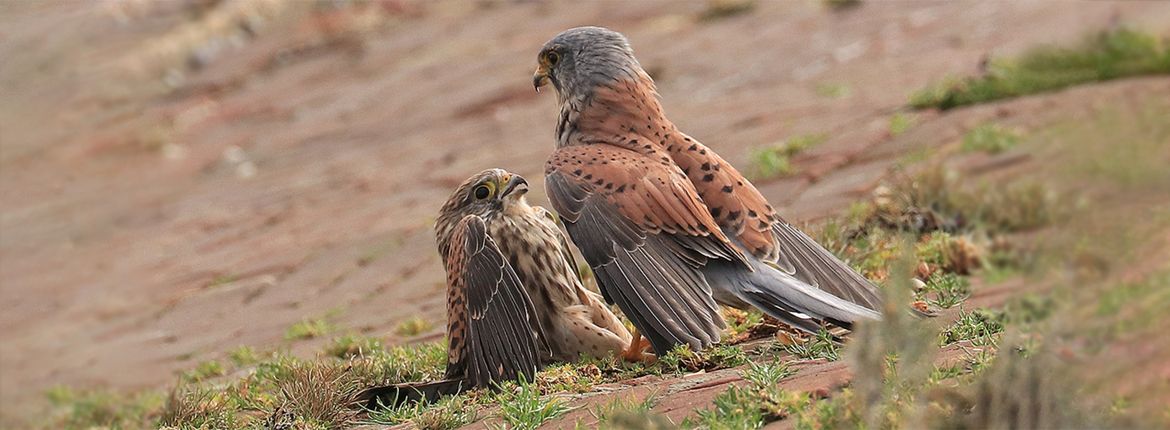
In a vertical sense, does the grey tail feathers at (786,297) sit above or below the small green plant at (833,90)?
above

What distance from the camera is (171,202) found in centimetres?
1504

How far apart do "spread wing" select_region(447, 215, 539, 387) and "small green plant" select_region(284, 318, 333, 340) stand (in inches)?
115

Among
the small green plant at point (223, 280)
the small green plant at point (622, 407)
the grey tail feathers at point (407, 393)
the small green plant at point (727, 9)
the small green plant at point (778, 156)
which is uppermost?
the small green plant at point (622, 407)

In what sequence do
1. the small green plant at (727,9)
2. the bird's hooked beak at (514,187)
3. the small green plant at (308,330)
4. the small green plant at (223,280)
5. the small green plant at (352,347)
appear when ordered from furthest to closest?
the small green plant at (727,9) → the small green plant at (223,280) → the small green plant at (308,330) → the small green plant at (352,347) → the bird's hooked beak at (514,187)

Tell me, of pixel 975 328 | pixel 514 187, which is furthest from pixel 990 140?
pixel 514 187

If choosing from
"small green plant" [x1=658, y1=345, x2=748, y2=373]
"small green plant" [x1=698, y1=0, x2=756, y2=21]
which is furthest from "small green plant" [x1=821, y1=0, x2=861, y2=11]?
"small green plant" [x1=658, y1=345, x2=748, y2=373]

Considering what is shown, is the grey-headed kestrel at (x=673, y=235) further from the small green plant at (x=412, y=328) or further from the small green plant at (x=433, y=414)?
the small green plant at (x=412, y=328)

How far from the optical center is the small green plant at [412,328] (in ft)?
25.2

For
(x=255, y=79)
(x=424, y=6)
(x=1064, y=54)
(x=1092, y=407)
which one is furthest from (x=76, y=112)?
(x=1092, y=407)

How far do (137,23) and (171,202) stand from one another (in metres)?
9.03

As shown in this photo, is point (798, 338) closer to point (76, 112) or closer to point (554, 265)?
point (554, 265)

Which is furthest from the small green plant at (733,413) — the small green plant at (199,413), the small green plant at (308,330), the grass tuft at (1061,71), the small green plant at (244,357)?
the grass tuft at (1061,71)

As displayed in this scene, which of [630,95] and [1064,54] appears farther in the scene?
[1064,54]

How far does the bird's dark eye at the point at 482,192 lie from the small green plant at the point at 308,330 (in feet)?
8.58
